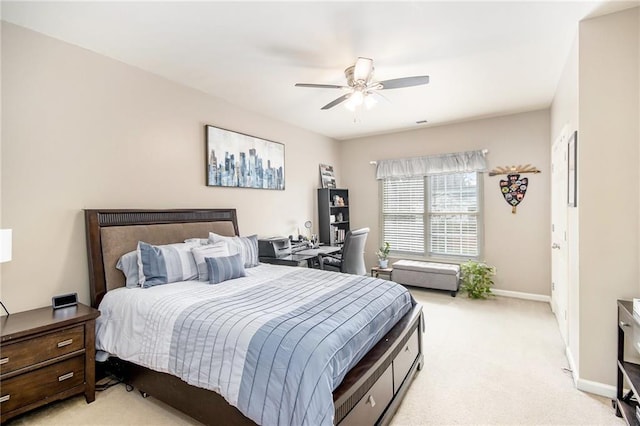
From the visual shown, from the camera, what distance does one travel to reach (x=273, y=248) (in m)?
3.89

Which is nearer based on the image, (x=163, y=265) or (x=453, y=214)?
(x=163, y=265)

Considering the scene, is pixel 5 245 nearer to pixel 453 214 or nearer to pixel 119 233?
pixel 119 233

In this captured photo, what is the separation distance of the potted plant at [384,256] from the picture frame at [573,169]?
3.16 meters

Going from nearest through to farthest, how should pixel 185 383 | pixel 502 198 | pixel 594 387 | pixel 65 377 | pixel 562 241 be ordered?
pixel 185 383 → pixel 65 377 → pixel 594 387 → pixel 562 241 → pixel 502 198

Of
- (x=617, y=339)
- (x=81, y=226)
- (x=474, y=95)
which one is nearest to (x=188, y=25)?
(x=81, y=226)

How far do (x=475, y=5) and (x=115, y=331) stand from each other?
135 inches

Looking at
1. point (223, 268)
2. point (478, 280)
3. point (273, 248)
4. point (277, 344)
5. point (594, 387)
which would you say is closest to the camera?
point (277, 344)

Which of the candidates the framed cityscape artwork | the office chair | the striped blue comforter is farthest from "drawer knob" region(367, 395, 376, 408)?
the framed cityscape artwork

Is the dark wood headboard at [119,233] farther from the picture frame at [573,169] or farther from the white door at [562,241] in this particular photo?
the white door at [562,241]

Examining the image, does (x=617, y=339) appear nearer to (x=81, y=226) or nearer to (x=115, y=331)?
(x=115, y=331)

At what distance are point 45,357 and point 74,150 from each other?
1572 millimetres

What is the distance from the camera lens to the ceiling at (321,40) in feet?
6.85

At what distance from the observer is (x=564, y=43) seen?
2.55 m

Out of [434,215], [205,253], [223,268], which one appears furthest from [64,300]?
[434,215]
